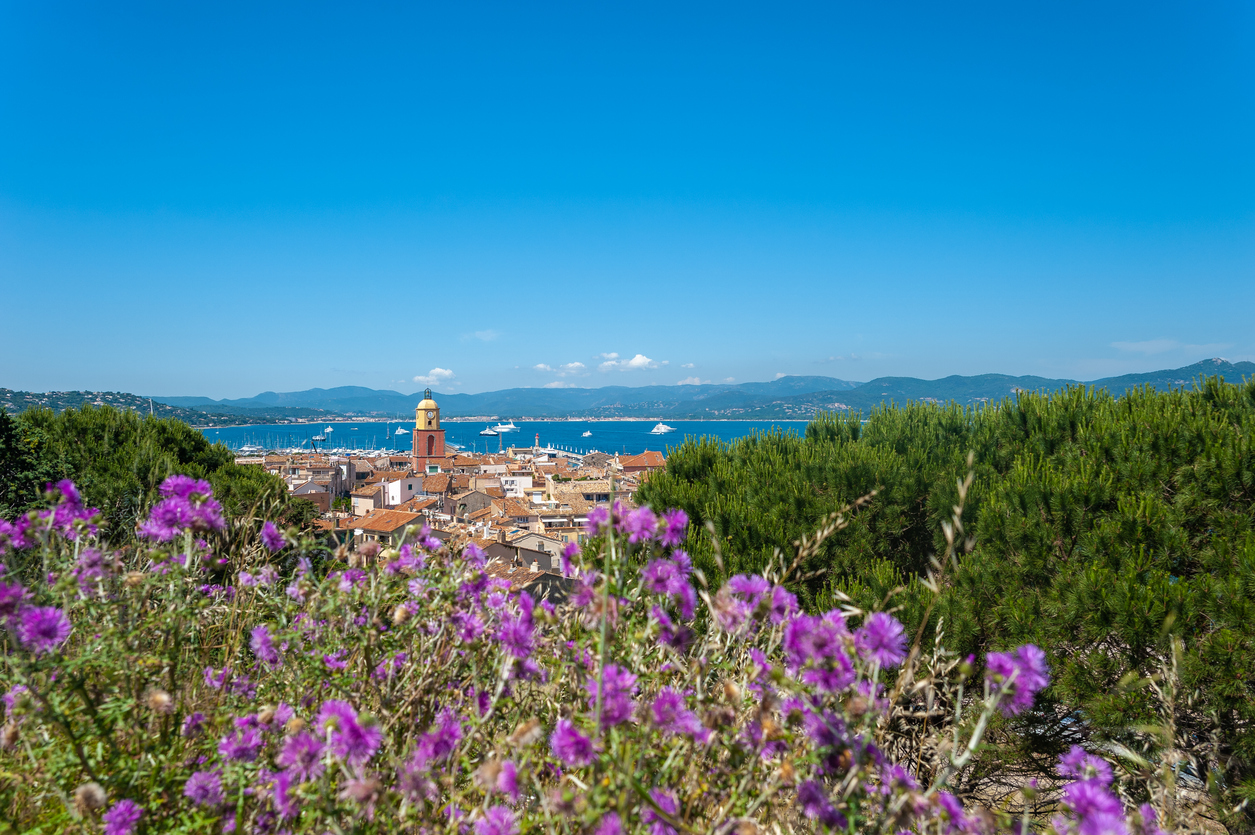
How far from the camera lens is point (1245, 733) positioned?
11.2ft

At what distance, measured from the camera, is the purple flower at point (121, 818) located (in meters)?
1.28

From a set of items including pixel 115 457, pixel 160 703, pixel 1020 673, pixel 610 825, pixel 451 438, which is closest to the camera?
pixel 610 825

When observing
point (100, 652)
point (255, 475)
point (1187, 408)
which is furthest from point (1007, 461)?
point (255, 475)

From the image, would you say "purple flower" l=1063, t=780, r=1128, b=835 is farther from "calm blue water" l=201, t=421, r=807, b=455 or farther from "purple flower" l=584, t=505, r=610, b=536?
"calm blue water" l=201, t=421, r=807, b=455

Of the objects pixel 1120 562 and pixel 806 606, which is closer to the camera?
pixel 1120 562

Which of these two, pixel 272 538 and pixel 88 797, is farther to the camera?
pixel 272 538

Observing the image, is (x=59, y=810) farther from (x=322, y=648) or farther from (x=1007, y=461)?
(x=1007, y=461)

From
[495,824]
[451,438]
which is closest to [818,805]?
[495,824]

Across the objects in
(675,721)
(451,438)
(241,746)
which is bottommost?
(451,438)

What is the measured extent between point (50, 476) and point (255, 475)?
8.78 feet

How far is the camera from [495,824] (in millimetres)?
1230

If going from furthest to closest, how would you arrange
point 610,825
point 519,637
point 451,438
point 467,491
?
point 451,438, point 467,491, point 519,637, point 610,825

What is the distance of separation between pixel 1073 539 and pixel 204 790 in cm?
522

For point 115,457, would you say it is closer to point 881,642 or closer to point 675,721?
point 675,721
